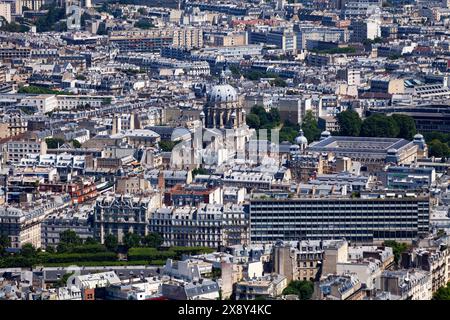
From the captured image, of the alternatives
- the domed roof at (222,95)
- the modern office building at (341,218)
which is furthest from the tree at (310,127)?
the modern office building at (341,218)

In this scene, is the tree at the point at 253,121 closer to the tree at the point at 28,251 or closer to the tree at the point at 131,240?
the tree at the point at 131,240

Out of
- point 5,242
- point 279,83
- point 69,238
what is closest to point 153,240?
point 69,238

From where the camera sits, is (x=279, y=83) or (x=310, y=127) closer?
(x=310, y=127)

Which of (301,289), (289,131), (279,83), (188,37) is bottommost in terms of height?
(289,131)

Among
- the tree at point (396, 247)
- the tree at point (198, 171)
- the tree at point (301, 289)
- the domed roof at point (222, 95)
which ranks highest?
the domed roof at point (222, 95)

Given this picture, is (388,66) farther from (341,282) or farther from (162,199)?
(341,282)

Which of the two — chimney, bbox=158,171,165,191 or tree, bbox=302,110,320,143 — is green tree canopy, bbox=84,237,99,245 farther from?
tree, bbox=302,110,320,143

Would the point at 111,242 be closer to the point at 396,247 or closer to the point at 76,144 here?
the point at 396,247
